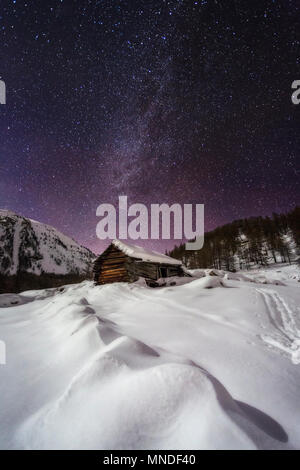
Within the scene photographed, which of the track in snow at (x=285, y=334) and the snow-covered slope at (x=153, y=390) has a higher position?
the snow-covered slope at (x=153, y=390)

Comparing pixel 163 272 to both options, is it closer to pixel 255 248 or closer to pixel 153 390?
pixel 153 390

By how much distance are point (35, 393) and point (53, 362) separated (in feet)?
1.90

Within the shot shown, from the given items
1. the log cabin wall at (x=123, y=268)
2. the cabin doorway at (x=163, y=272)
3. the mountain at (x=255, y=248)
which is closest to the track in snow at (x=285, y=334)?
the log cabin wall at (x=123, y=268)

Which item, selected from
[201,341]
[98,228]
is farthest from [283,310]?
[98,228]

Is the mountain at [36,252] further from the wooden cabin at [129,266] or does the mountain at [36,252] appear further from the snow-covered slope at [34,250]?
the wooden cabin at [129,266]

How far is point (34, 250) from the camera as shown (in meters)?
69.9

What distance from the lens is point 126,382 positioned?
1.41 meters

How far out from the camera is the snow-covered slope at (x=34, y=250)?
61312 millimetres

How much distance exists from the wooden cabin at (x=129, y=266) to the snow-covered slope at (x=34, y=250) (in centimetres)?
5398

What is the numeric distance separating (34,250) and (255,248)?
7732 cm

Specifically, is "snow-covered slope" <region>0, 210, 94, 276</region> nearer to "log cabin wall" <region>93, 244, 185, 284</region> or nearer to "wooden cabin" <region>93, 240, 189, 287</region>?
"log cabin wall" <region>93, 244, 185, 284</region>

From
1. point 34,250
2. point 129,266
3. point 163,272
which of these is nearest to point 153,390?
point 129,266

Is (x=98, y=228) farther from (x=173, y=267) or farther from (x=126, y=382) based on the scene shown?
(x=126, y=382)

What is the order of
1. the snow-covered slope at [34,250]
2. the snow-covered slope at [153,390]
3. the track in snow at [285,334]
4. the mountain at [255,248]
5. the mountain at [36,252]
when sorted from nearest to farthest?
the snow-covered slope at [153,390] < the track in snow at [285,334] < the mountain at [255,248] < the mountain at [36,252] < the snow-covered slope at [34,250]
